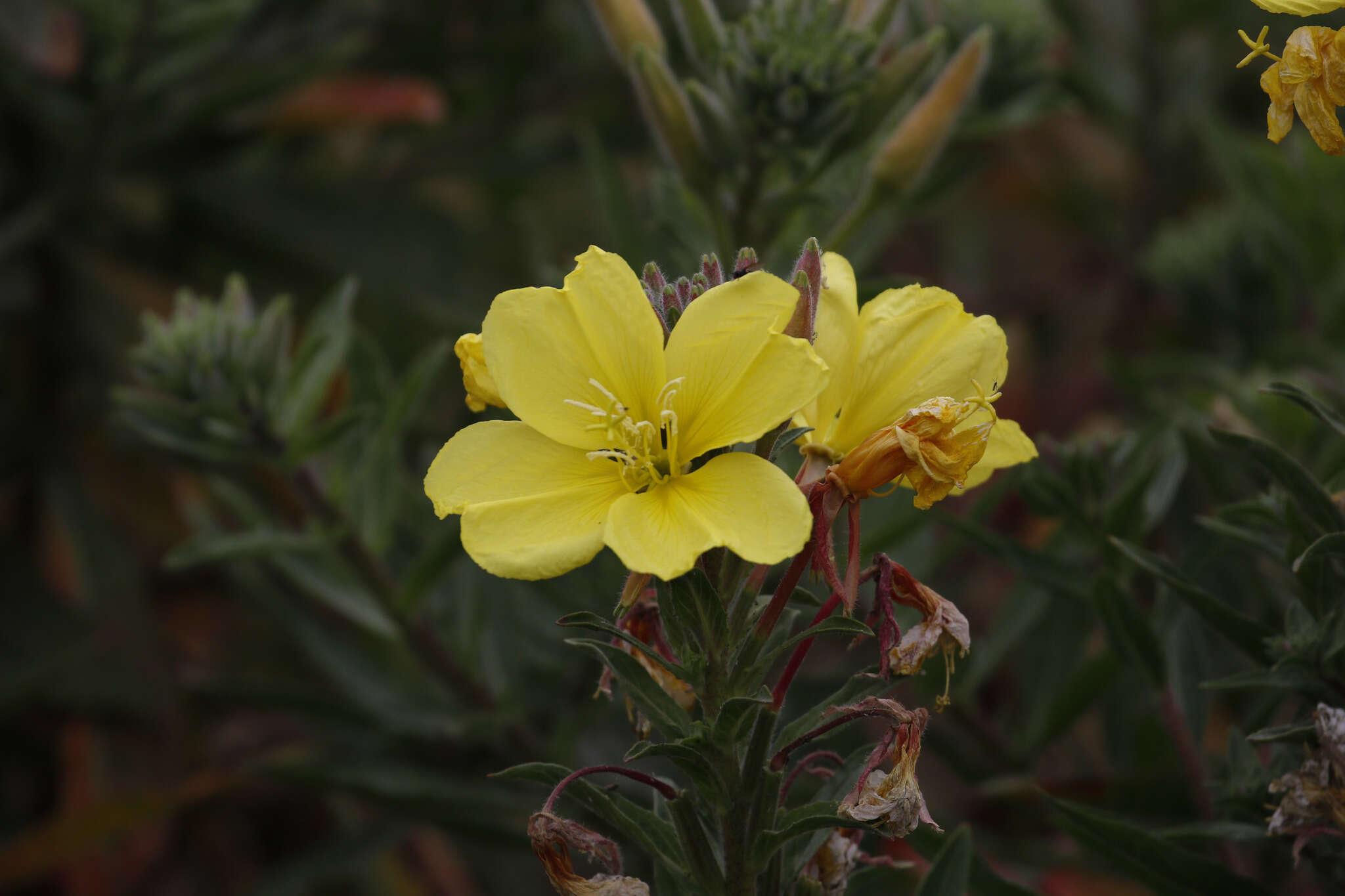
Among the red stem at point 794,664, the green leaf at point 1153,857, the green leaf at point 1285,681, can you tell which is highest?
the red stem at point 794,664

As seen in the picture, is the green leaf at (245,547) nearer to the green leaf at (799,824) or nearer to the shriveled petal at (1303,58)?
the green leaf at (799,824)

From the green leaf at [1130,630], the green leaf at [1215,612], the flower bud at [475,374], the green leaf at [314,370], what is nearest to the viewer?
the flower bud at [475,374]

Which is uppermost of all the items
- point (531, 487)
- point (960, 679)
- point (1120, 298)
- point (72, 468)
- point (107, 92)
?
point (107, 92)

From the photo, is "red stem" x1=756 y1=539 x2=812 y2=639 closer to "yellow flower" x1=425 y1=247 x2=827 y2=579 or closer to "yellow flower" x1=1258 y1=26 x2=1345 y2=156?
"yellow flower" x1=425 y1=247 x2=827 y2=579

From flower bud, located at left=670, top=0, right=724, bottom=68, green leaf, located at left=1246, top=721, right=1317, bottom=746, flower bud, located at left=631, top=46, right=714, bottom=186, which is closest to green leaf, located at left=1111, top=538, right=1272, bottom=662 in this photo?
green leaf, located at left=1246, top=721, right=1317, bottom=746

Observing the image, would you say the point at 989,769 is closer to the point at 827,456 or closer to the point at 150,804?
the point at 827,456

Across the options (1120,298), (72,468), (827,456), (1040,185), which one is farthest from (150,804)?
(1040,185)

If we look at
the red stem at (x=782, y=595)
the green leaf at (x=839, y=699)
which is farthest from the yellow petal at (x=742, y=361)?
the green leaf at (x=839, y=699)
